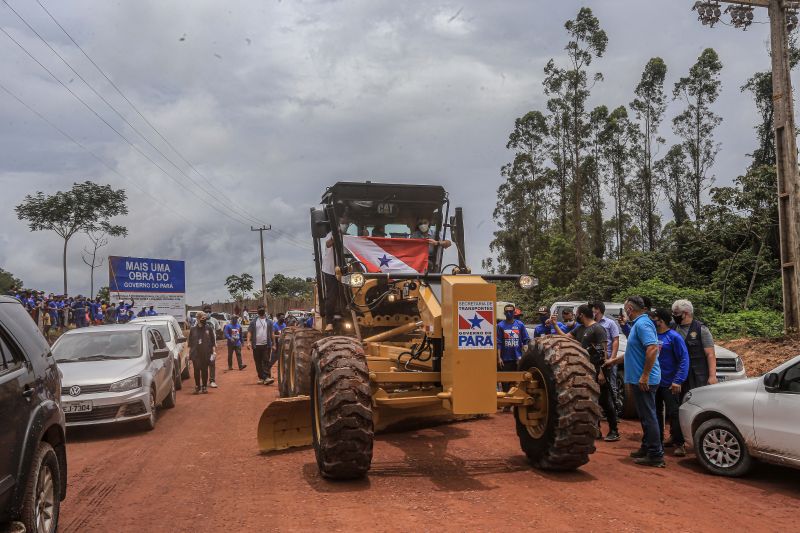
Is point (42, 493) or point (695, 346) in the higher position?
point (695, 346)

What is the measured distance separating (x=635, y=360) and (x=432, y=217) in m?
4.10

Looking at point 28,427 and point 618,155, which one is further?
point 618,155

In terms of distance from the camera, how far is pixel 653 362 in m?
7.35

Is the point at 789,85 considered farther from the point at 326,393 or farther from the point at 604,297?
the point at 604,297

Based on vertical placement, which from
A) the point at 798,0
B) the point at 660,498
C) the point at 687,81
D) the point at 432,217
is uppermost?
the point at 687,81

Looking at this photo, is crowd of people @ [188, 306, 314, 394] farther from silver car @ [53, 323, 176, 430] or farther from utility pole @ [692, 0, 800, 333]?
utility pole @ [692, 0, 800, 333]

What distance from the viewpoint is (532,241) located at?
1940 inches

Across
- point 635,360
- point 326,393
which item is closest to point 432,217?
point 635,360

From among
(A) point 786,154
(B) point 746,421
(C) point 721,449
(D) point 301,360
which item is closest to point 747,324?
(A) point 786,154

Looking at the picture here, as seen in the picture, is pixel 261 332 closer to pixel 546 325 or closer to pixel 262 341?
pixel 262 341

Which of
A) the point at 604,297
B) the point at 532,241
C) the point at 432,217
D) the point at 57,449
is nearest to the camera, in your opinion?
the point at 57,449

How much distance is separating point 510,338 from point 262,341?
7.47m

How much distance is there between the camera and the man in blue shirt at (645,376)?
7391 mm

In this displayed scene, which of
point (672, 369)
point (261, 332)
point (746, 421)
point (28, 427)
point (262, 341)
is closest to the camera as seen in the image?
point (28, 427)
